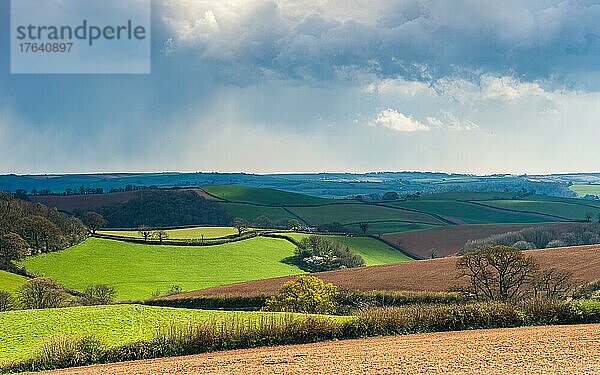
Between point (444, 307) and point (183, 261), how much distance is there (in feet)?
207

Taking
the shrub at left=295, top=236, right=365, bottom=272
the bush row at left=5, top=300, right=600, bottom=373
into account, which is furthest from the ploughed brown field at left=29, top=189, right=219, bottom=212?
the bush row at left=5, top=300, right=600, bottom=373

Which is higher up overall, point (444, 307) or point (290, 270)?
point (444, 307)

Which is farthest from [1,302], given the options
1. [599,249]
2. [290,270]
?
[599,249]

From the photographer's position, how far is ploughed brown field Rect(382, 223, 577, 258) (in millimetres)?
104688

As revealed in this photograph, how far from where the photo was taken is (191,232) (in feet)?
380

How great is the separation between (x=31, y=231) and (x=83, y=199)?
67.0m

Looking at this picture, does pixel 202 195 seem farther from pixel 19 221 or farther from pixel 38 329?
pixel 38 329

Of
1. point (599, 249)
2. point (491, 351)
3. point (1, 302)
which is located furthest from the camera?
point (599, 249)

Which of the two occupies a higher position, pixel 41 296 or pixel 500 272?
pixel 500 272

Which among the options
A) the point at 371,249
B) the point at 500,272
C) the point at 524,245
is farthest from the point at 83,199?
the point at 500,272

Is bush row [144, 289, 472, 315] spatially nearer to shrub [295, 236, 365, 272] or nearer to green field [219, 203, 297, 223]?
shrub [295, 236, 365, 272]

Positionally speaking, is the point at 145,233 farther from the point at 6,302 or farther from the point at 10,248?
the point at 6,302

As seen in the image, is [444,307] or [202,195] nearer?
[444,307]

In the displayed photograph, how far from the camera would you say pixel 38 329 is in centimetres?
3481
